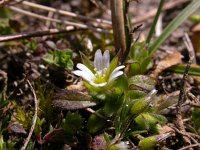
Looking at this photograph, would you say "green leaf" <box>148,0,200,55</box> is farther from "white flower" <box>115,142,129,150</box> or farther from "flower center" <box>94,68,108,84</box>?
"white flower" <box>115,142,129,150</box>

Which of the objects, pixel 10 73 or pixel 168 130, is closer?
pixel 168 130

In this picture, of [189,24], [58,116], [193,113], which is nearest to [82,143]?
A: [58,116]

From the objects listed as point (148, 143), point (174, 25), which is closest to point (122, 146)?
point (148, 143)

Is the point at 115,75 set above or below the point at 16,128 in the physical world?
above

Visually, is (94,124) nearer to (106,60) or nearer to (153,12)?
(106,60)

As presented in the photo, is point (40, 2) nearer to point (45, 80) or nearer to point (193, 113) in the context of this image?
point (45, 80)

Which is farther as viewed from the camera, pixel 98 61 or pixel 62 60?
pixel 62 60
